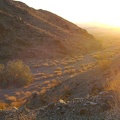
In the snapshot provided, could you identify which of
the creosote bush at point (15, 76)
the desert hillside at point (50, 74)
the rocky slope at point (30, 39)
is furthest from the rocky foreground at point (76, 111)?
the rocky slope at point (30, 39)

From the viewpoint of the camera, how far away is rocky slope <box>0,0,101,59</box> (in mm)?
48625

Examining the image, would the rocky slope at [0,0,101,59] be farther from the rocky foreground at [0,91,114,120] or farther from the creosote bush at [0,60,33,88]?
the rocky foreground at [0,91,114,120]

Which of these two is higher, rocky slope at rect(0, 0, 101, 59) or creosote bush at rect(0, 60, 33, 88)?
rocky slope at rect(0, 0, 101, 59)

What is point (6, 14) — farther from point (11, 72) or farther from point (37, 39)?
point (11, 72)

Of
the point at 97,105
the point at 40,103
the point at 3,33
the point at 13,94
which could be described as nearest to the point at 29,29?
the point at 3,33

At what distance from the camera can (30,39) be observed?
177 ft

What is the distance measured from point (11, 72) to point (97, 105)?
2044 centimetres

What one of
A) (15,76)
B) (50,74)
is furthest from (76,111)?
(50,74)

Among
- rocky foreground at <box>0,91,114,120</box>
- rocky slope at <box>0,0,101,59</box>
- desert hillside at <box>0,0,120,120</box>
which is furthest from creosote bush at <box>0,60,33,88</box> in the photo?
rocky foreground at <box>0,91,114,120</box>

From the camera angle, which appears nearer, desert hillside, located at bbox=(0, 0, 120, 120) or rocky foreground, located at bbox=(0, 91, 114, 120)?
rocky foreground, located at bbox=(0, 91, 114, 120)

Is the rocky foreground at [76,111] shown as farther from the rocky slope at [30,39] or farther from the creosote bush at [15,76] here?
the rocky slope at [30,39]

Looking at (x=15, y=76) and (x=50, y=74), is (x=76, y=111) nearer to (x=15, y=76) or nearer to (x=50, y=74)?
(x=15, y=76)

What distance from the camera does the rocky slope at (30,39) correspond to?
1914 inches

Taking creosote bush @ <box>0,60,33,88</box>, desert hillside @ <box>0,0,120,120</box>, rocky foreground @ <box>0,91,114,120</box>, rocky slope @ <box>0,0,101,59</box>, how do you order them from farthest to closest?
rocky slope @ <box>0,0,101,59</box> → creosote bush @ <box>0,60,33,88</box> → desert hillside @ <box>0,0,120,120</box> → rocky foreground @ <box>0,91,114,120</box>
